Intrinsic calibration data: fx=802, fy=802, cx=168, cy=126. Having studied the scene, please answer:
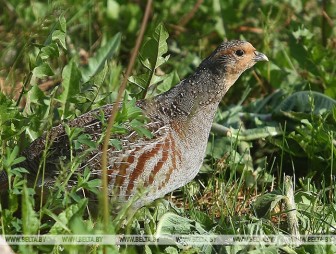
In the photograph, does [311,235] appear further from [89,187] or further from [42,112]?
[42,112]

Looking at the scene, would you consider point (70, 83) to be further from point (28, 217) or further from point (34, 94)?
point (28, 217)

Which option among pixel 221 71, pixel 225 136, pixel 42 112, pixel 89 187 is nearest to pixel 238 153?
pixel 225 136

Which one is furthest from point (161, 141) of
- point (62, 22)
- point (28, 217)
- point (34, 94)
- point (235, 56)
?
point (28, 217)

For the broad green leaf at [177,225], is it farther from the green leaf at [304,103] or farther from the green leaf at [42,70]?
the green leaf at [304,103]

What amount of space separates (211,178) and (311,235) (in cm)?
100

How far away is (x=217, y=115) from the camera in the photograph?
5527 mm

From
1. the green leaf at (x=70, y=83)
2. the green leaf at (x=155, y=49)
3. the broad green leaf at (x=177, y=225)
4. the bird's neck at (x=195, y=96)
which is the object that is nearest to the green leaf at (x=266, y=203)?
the broad green leaf at (x=177, y=225)

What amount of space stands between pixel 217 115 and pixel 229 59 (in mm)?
961

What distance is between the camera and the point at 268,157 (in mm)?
5250

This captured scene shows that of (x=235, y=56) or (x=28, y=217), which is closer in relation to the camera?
(x=28, y=217)

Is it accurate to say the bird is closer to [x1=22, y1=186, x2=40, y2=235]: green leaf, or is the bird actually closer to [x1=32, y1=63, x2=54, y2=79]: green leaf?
[x1=32, y1=63, x2=54, y2=79]: green leaf

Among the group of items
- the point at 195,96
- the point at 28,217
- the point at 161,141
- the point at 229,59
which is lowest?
the point at 28,217

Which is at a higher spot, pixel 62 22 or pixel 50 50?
pixel 62 22

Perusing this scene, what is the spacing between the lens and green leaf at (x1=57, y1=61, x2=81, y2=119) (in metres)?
4.43
